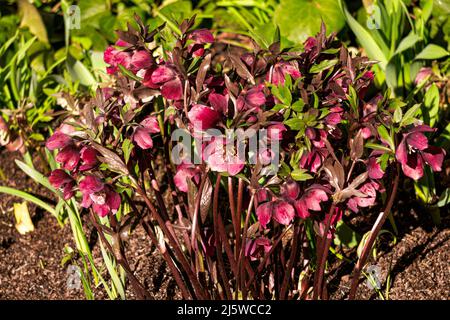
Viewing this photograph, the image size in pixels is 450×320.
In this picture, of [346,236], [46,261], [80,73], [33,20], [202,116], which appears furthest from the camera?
[33,20]

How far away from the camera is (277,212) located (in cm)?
133

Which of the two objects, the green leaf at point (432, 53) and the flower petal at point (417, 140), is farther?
the green leaf at point (432, 53)

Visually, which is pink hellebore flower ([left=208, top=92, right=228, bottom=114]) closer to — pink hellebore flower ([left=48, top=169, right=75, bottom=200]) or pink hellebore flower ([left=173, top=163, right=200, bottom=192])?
pink hellebore flower ([left=173, top=163, right=200, bottom=192])

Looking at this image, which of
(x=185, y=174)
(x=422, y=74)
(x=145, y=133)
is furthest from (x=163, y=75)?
(x=422, y=74)

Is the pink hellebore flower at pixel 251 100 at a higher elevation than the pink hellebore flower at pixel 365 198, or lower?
higher

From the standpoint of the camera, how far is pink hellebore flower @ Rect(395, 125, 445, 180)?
1.28m

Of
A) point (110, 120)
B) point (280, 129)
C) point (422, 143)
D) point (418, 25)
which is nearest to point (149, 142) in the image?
point (110, 120)

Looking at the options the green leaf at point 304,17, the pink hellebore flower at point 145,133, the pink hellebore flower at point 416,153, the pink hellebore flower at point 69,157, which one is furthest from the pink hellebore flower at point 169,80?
the green leaf at point 304,17

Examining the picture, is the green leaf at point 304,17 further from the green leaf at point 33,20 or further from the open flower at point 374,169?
the open flower at point 374,169

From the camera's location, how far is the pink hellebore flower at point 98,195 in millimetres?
1350

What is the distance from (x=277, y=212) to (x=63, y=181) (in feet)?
1.47

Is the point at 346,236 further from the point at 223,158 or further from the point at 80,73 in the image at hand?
the point at 80,73

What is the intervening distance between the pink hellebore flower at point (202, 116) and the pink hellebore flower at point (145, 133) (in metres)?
0.14
